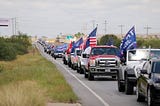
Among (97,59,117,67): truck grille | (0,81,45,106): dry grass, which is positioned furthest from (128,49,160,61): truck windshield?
(97,59,117,67): truck grille

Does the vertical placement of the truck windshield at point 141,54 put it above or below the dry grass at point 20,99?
above

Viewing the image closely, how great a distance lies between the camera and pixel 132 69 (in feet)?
70.0

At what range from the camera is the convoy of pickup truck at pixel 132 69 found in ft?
53.9

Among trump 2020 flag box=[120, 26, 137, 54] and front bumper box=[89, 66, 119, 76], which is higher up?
trump 2020 flag box=[120, 26, 137, 54]

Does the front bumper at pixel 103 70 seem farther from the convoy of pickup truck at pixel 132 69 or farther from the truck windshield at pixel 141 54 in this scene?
the truck windshield at pixel 141 54

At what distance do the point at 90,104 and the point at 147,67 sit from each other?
234 centimetres

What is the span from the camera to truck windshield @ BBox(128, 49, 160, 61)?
2289cm

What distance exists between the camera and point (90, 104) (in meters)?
18.3

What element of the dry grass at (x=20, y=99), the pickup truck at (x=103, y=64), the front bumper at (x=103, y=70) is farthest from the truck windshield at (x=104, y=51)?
the dry grass at (x=20, y=99)

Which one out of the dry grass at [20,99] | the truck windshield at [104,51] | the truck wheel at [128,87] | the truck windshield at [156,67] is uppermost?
the truck windshield at [104,51]

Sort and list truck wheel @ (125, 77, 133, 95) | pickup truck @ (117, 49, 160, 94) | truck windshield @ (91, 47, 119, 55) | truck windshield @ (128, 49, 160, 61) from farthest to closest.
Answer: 1. truck windshield @ (91, 47, 119, 55)
2. truck windshield @ (128, 49, 160, 61)
3. truck wheel @ (125, 77, 133, 95)
4. pickup truck @ (117, 49, 160, 94)

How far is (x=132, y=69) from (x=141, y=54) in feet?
6.92

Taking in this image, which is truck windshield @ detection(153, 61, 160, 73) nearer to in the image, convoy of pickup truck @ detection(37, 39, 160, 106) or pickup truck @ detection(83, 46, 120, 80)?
convoy of pickup truck @ detection(37, 39, 160, 106)

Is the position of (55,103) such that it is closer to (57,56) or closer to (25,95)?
(25,95)
